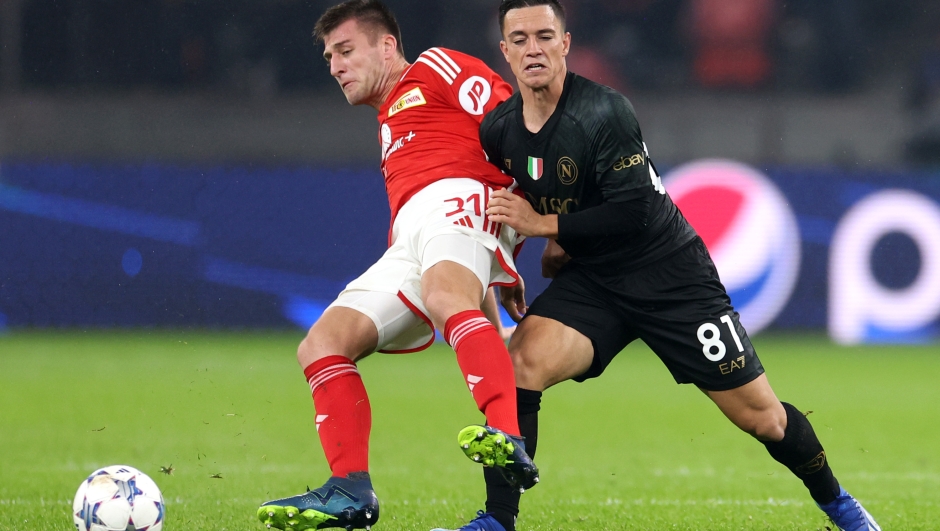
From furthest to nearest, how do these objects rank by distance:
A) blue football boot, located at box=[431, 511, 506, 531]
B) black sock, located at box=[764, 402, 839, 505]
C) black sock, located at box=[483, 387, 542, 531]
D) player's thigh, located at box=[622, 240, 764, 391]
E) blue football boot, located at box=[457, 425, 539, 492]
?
black sock, located at box=[764, 402, 839, 505] < player's thigh, located at box=[622, 240, 764, 391] < black sock, located at box=[483, 387, 542, 531] < blue football boot, located at box=[431, 511, 506, 531] < blue football boot, located at box=[457, 425, 539, 492]

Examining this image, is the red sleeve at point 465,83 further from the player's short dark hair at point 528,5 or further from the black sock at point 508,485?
the black sock at point 508,485

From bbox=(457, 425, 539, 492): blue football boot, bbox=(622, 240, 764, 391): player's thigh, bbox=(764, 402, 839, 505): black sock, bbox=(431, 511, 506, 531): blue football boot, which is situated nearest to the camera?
bbox=(457, 425, 539, 492): blue football boot

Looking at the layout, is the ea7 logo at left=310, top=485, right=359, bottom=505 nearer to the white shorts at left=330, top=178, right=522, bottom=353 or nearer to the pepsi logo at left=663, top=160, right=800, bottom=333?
the white shorts at left=330, top=178, right=522, bottom=353

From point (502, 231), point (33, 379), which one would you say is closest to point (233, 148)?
point (33, 379)

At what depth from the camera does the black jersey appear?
4141 millimetres

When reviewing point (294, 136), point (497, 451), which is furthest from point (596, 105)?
point (294, 136)

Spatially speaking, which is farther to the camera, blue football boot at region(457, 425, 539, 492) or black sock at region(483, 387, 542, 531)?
black sock at region(483, 387, 542, 531)

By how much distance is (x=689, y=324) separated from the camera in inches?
170

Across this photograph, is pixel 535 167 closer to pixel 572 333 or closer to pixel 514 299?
pixel 572 333

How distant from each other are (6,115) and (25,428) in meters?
6.88

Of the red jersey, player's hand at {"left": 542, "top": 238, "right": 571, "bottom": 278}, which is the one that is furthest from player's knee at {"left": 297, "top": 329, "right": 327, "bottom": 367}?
player's hand at {"left": 542, "top": 238, "right": 571, "bottom": 278}

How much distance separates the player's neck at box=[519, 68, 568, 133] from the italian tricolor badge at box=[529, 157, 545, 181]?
4.1 inches

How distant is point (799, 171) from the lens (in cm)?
1234

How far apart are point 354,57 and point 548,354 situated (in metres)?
1.47
